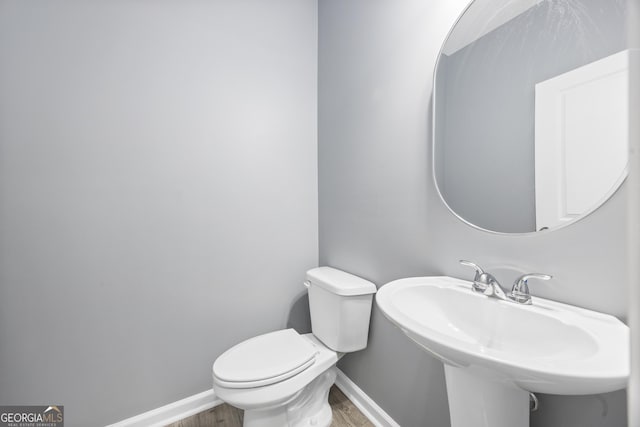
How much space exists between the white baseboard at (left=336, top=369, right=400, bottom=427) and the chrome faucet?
826mm

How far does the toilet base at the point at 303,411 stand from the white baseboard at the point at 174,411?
0.42 metres

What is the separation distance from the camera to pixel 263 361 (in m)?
1.12

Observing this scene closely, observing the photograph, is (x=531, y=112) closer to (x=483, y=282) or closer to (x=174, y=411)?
(x=483, y=282)

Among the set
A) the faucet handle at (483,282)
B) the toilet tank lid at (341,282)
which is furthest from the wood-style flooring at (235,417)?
the faucet handle at (483,282)

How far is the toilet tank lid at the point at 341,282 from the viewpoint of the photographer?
1.26 m

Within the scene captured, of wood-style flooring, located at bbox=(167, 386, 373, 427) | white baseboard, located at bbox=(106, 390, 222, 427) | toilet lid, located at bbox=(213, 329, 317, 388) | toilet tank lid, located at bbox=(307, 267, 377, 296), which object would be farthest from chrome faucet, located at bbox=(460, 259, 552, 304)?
white baseboard, located at bbox=(106, 390, 222, 427)

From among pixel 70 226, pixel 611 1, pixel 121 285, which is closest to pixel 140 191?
pixel 70 226

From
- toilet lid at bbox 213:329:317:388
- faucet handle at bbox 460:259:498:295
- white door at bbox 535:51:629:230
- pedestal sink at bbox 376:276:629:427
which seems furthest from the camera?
toilet lid at bbox 213:329:317:388

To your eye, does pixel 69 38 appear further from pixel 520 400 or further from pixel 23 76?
pixel 520 400

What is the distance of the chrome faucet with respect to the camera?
74 cm

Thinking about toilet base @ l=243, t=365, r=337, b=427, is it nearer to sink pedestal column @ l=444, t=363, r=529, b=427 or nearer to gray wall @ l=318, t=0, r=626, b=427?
gray wall @ l=318, t=0, r=626, b=427

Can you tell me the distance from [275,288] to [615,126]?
59.9 inches

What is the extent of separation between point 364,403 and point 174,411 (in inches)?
37.6

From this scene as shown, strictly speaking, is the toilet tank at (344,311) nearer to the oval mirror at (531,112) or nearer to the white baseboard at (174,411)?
the oval mirror at (531,112)
